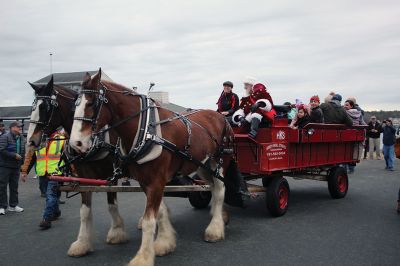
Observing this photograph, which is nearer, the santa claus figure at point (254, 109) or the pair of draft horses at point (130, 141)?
the pair of draft horses at point (130, 141)

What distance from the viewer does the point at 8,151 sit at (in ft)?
25.2

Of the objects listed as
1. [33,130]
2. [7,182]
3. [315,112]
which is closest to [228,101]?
[315,112]

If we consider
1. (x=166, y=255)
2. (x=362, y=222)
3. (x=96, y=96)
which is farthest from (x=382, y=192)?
(x=96, y=96)

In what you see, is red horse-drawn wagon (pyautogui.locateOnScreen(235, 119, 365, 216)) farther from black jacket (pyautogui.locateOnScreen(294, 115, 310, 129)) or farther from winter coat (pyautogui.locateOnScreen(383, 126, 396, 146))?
winter coat (pyautogui.locateOnScreen(383, 126, 396, 146))

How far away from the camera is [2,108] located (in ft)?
74.1

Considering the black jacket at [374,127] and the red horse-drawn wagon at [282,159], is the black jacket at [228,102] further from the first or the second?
the black jacket at [374,127]

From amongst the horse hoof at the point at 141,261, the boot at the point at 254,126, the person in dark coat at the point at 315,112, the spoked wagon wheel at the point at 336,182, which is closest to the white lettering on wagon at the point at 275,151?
the boot at the point at 254,126

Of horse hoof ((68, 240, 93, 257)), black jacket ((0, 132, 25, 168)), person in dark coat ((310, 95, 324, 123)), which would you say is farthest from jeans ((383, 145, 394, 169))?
horse hoof ((68, 240, 93, 257))

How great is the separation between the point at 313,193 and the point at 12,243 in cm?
633

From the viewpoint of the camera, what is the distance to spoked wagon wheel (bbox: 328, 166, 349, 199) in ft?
26.5

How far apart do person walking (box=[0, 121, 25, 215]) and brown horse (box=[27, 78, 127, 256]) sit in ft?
10.6

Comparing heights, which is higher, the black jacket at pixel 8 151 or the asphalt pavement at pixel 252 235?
the black jacket at pixel 8 151

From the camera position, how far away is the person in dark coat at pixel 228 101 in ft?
24.0

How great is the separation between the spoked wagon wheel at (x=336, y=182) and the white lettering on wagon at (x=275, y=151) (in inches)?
79.1
